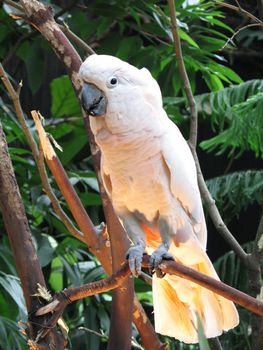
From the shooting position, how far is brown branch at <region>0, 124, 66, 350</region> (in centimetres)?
102

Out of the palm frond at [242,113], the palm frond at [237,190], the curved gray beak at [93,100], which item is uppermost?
the curved gray beak at [93,100]

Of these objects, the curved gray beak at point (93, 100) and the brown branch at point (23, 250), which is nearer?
the curved gray beak at point (93, 100)

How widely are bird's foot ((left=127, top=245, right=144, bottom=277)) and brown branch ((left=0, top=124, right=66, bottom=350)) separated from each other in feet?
0.47

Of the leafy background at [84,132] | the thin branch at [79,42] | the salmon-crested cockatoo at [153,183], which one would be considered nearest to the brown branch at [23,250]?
the salmon-crested cockatoo at [153,183]

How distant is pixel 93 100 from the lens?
3.00 ft

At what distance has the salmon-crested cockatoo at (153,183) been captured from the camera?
3.07ft

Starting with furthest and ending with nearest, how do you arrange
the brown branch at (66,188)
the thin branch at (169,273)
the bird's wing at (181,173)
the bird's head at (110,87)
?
the brown branch at (66,188) < the bird's wing at (181,173) < the bird's head at (110,87) < the thin branch at (169,273)

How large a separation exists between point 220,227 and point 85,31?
745mm

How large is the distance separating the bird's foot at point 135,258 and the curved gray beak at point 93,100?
0.20 m

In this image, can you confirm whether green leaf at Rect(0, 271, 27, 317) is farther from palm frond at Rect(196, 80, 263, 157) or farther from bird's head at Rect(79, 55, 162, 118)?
bird's head at Rect(79, 55, 162, 118)

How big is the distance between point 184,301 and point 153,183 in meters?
0.20

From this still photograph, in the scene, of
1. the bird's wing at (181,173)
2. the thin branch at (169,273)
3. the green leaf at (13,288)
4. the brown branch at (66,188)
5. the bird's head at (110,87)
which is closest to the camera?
the thin branch at (169,273)

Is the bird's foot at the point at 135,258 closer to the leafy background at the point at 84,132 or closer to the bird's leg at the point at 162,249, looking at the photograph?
the bird's leg at the point at 162,249

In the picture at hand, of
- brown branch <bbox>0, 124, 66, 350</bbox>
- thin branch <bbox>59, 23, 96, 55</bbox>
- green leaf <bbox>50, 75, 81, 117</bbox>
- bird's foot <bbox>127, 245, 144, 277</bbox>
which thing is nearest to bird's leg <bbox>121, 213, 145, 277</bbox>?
bird's foot <bbox>127, 245, 144, 277</bbox>
